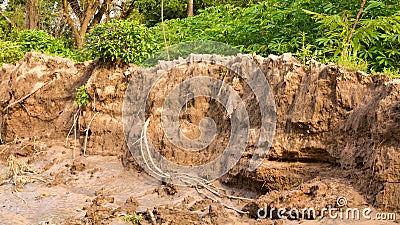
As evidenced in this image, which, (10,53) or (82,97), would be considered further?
(10,53)

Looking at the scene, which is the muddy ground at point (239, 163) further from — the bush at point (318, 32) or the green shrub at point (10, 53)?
the green shrub at point (10, 53)

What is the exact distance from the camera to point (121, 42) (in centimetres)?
858

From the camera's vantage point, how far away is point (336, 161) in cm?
515

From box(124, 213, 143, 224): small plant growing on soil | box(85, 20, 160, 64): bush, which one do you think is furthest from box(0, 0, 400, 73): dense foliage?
box(124, 213, 143, 224): small plant growing on soil

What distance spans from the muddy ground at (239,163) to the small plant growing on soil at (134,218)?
0.06 meters

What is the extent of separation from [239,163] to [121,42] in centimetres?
366

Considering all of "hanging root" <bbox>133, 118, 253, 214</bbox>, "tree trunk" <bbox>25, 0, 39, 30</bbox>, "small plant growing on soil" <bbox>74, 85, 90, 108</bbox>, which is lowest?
"hanging root" <bbox>133, 118, 253, 214</bbox>

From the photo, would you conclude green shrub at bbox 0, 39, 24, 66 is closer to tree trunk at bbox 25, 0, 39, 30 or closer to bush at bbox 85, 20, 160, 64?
bush at bbox 85, 20, 160, 64

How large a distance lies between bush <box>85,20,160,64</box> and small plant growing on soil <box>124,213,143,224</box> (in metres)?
3.72

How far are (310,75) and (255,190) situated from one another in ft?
4.74

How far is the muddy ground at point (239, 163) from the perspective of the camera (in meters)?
4.68

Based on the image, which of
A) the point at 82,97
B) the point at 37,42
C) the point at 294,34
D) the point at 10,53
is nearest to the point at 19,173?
the point at 82,97

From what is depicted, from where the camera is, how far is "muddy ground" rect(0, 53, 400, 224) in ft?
15.3

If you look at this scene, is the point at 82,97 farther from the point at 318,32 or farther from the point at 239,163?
the point at 318,32
